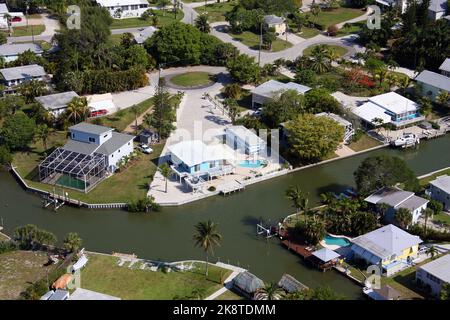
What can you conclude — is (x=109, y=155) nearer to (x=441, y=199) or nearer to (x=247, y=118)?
(x=247, y=118)

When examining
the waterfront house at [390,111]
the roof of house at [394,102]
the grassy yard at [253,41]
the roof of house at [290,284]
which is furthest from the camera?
the grassy yard at [253,41]

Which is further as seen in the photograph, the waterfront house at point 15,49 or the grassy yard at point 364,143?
the waterfront house at point 15,49

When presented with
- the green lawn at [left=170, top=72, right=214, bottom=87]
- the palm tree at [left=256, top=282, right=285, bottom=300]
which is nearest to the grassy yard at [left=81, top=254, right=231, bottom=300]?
the palm tree at [left=256, top=282, right=285, bottom=300]

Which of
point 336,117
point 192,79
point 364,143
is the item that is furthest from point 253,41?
point 364,143

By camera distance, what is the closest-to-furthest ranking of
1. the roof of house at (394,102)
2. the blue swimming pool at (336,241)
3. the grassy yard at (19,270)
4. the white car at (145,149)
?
1. the grassy yard at (19,270)
2. the blue swimming pool at (336,241)
3. the white car at (145,149)
4. the roof of house at (394,102)

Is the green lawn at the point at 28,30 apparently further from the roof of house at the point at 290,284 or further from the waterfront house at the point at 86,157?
the roof of house at the point at 290,284

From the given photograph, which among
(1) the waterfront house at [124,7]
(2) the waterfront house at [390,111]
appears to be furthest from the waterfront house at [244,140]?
(1) the waterfront house at [124,7]

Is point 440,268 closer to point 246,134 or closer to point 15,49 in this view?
point 246,134
